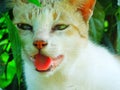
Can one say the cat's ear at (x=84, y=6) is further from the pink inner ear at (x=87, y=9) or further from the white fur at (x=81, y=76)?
the white fur at (x=81, y=76)

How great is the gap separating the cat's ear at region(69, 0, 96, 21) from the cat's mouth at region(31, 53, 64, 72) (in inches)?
7.1

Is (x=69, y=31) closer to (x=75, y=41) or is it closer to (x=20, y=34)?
(x=75, y=41)

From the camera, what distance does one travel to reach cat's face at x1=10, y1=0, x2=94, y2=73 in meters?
1.63

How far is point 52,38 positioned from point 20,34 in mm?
118

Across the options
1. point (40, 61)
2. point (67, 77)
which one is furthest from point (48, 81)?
point (40, 61)

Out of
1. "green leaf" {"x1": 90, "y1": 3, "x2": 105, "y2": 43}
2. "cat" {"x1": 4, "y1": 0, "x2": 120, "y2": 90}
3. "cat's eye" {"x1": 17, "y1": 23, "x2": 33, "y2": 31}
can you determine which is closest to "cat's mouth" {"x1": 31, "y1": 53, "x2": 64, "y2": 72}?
"cat" {"x1": 4, "y1": 0, "x2": 120, "y2": 90}

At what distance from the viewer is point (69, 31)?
170 cm

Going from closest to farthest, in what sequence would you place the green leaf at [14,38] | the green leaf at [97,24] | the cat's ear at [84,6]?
the green leaf at [14,38]
the cat's ear at [84,6]
the green leaf at [97,24]

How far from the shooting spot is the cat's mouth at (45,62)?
64.3 inches

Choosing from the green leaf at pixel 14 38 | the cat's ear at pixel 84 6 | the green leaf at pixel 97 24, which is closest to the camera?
the green leaf at pixel 14 38

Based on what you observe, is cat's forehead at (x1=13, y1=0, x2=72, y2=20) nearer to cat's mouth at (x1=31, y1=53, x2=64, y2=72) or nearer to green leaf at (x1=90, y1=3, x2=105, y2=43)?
cat's mouth at (x1=31, y1=53, x2=64, y2=72)

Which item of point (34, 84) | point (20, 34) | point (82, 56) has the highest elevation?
point (20, 34)

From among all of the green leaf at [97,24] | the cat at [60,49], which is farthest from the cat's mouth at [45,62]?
the green leaf at [97,24]

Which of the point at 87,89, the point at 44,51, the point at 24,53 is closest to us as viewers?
the point at 44,51
